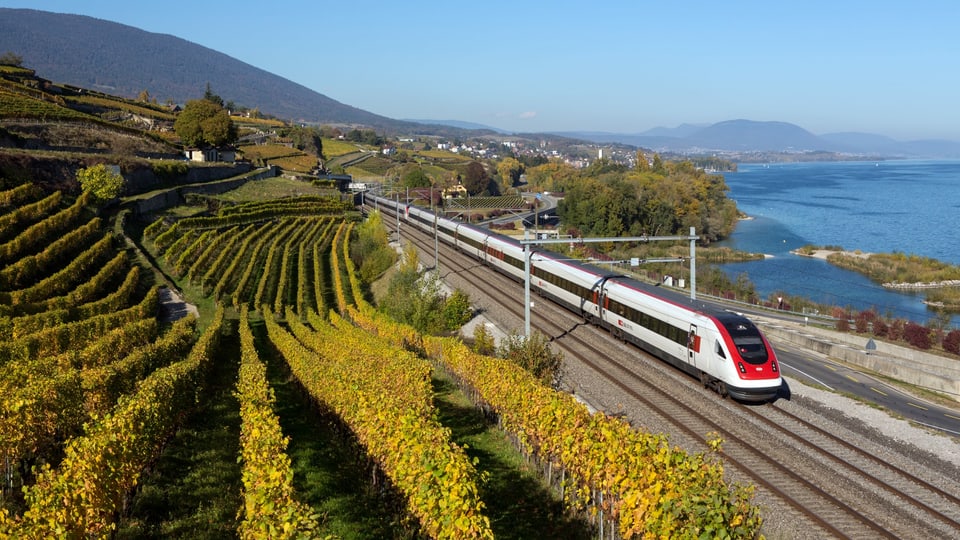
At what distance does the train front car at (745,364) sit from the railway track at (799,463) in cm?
62

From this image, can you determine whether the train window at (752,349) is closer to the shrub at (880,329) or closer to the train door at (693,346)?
the train door at (693,346)

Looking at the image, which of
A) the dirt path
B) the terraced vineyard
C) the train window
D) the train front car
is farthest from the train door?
the dirt path

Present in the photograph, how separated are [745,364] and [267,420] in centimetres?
1415

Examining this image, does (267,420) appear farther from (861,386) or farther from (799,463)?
(861,386)

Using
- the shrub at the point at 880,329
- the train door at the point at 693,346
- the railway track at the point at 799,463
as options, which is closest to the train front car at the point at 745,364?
the railway track at the point at 799,463

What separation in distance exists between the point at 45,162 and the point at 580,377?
48392 mm

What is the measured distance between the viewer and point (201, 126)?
98.3 metres

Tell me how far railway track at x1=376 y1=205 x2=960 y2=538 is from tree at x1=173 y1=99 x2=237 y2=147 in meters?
84.4

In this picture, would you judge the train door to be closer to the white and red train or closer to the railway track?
the white and red train

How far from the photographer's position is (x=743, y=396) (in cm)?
2166

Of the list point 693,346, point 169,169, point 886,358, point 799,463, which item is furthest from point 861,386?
point 169,169

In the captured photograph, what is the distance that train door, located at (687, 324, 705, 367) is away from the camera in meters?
23.8

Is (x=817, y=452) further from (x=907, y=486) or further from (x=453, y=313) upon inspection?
(x=453, y=313)

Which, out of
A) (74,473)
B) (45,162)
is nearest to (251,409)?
(74,473)
